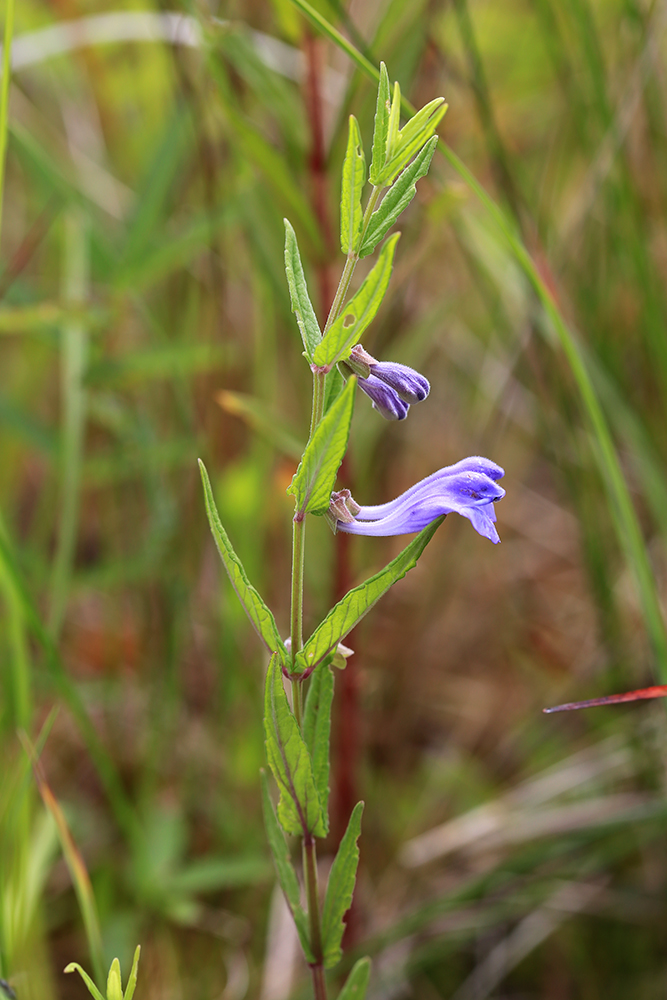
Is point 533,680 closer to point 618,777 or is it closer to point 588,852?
point 618,777

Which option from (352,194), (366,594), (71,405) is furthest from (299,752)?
(71,405)

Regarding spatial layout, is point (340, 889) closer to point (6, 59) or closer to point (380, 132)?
point (380, 132)

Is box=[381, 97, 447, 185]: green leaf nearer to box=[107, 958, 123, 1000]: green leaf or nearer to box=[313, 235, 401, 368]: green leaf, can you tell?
box=[313, 235, 401, 368]: green leaf

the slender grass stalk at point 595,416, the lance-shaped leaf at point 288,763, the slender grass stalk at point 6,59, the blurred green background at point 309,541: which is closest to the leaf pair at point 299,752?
the lance-shaped leaf at point 288,763

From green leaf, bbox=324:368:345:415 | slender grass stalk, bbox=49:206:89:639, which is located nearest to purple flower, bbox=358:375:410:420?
green leaf, bbox=324:368:345:415

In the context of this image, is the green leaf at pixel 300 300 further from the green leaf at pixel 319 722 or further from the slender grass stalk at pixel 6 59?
the slender grass stalk at pixel 6 59
